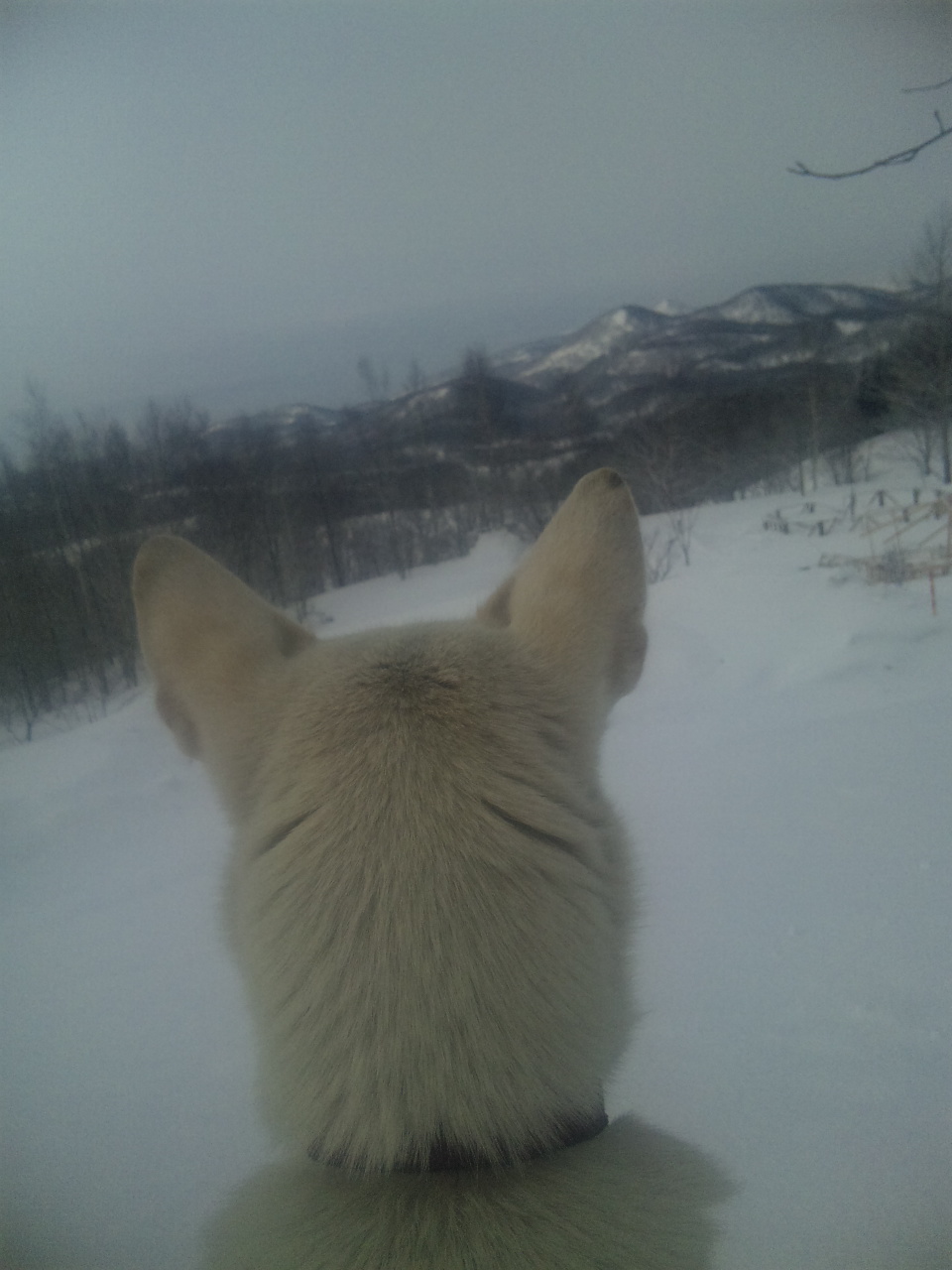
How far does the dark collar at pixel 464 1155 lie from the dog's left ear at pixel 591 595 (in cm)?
33

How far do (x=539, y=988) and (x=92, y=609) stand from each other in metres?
0.68

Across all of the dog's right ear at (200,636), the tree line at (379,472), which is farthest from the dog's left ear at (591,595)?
the tree line at (379,472)

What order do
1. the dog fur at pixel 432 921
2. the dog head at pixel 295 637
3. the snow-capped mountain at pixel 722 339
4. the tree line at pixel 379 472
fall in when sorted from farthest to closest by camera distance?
1. the snow-capped mountain at pixel 722 339
2. the tree line at pixel 379 472
3. the dog head at pixel 295 637
4. the dog fur at pixel 432 921

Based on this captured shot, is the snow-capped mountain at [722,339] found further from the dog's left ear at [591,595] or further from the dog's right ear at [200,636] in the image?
the dog's right ear at [200,636]

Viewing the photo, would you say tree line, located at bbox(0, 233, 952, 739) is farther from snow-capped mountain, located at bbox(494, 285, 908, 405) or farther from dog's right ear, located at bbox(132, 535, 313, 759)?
dog's right ear, located at bbox(132, 535, 313, 759)

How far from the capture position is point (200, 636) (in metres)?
0.57

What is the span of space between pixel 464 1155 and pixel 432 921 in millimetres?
189

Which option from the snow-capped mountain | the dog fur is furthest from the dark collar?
the snow-capped mountain

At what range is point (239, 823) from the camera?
55cm

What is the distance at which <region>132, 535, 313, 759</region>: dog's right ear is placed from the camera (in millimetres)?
559

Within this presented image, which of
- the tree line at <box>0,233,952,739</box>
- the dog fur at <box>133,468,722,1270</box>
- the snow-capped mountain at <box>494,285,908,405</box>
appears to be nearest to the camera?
the dog fur at <box>133,468,722,1270</box>

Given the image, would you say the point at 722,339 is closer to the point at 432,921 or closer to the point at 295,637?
the point at 295,637

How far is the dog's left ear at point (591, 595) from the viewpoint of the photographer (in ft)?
1.83

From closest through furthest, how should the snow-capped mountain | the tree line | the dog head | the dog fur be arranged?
1. the dog fur
2. the dog head
3. the tree line
4. the snow-capped mountain
